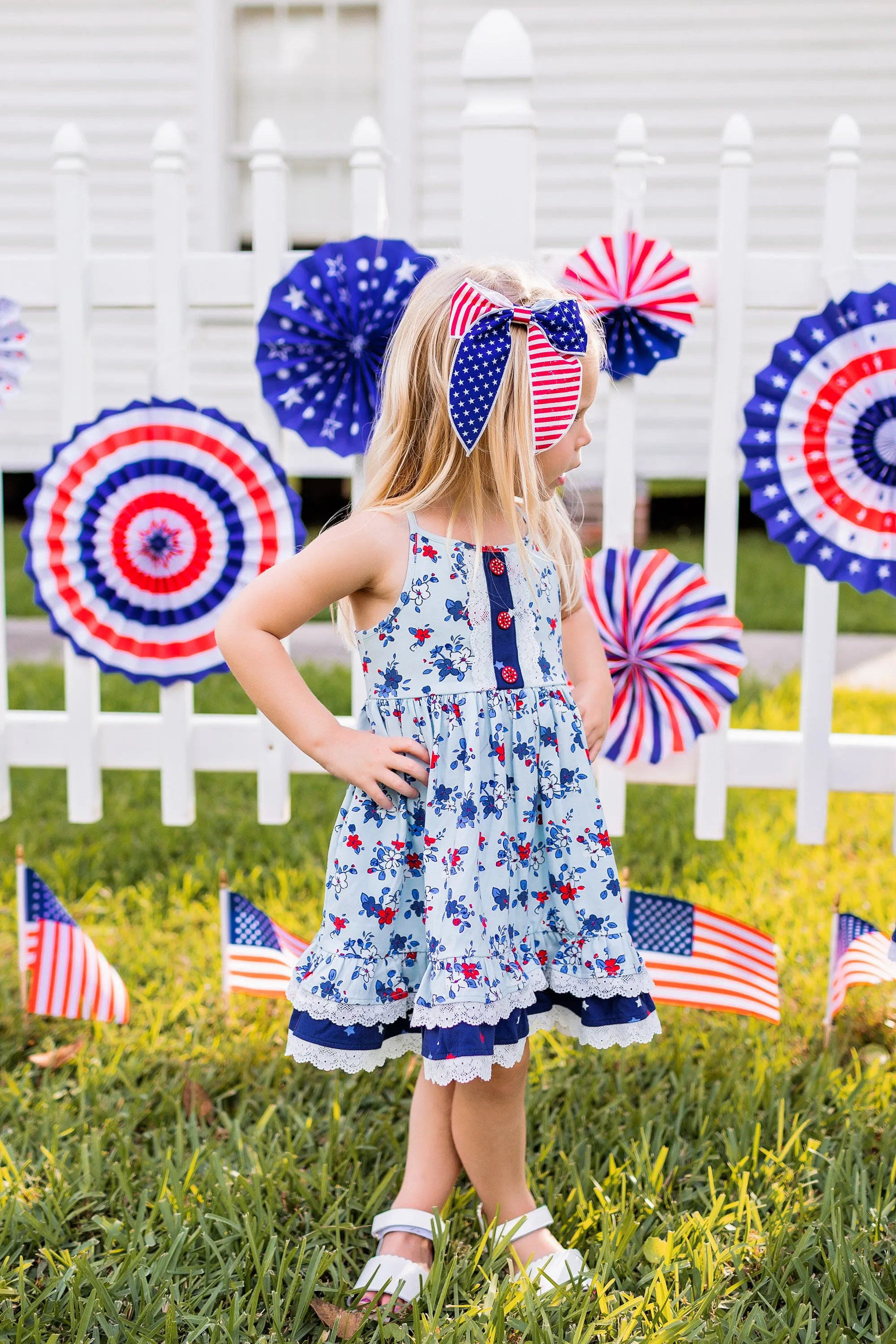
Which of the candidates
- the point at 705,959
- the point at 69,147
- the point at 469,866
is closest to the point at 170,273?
the point at 69,147

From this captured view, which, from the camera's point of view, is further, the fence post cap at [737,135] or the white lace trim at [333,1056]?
the fence post cap at [737,135]

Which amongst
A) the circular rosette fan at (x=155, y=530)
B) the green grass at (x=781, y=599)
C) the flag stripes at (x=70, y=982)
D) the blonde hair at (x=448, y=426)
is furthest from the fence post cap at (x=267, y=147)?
the green grass at (x=781, y=599)

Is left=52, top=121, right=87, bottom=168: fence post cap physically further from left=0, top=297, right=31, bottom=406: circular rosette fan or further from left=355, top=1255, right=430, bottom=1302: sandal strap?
left=355, top=1255, right=430, bottom=1302: sandal strap

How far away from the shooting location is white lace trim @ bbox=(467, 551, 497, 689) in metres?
1.77

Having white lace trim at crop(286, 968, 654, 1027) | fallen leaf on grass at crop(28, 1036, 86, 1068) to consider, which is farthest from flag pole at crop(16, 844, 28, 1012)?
white lace trim at crop(286, 968, 654, 1027)

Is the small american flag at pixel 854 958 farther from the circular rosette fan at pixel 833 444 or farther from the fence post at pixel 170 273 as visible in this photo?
the fence post at pixel 170 273

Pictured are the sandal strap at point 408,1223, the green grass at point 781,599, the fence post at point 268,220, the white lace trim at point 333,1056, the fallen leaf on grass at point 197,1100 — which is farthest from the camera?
the green grass at point 781,599

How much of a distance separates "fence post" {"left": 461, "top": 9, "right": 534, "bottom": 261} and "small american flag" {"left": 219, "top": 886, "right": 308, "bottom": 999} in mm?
1337

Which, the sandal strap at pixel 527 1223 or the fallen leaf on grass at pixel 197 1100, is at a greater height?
A: the sandal strap at pixel 527 1223

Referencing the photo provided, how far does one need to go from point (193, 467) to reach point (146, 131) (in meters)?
5.41

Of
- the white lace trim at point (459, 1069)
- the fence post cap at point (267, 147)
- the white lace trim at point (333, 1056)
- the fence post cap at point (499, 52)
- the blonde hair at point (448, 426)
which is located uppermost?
the fence post cap at point (499, 52)

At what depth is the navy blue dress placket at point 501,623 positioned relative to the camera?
179 cm

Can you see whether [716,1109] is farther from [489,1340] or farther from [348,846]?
[348,846]

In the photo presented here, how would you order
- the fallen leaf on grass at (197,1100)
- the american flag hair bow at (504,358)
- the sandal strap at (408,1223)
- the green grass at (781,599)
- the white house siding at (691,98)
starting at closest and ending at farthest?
the american flag hair bow at (504,358) < the sandal strap at (408,1223) < the fallen leaf on grass at (197,1100) < the green grass at (781,599) < the white house siding at (691,98)
